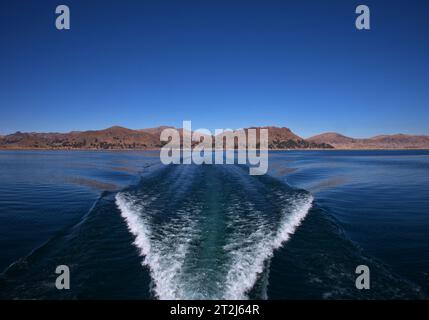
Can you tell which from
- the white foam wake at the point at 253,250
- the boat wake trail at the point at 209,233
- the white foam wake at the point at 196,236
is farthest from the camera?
the boat wake trail at the point at 209,233

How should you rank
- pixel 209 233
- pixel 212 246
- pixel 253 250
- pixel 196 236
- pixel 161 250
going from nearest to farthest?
pixel 161 250
pixel 253 250
pixel 212 246
pixel 196 236
pixel 209 233

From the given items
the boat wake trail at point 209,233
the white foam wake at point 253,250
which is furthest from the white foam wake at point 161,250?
the white foam wake at point 253,250

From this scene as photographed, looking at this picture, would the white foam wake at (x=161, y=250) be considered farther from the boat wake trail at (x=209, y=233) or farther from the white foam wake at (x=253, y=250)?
the white foam wake at (x=253, y=250)

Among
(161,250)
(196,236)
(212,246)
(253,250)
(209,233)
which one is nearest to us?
(161,250)

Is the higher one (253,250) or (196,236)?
(196,236)

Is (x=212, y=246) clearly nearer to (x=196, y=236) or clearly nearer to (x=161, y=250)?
(x=196, y=236)

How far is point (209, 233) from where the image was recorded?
13156 mm

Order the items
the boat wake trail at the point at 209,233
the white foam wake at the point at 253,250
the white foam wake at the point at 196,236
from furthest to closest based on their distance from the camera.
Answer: the boat wake trail at the point at 209,233, the white foam wake at the point at 253,250, the white foam wake at the point at 196,236

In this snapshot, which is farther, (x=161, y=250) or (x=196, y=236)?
(x=196, y=236)

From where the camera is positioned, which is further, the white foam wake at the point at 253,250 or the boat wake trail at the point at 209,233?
the boat wake trail at the point at 209,233

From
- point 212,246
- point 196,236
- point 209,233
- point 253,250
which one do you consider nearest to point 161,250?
point 196,236

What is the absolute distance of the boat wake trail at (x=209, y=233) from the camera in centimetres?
865

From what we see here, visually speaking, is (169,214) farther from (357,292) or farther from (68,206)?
(357,292)

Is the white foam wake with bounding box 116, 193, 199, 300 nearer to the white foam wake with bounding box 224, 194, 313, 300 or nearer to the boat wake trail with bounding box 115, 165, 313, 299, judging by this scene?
the boat wake trail with bounding box 115, 165, 313, 299
